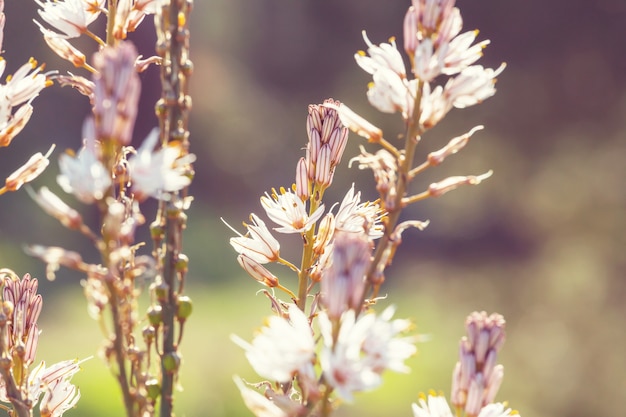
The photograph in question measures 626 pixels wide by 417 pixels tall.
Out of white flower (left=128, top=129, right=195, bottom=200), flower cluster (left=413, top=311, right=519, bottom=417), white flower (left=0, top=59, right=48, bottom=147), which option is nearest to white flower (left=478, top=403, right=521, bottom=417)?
flower cluster (left=413, top=311, right=519, bottom=417)

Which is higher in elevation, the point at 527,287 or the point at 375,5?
the point at 375,5

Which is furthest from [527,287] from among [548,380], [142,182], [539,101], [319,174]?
[142,182]

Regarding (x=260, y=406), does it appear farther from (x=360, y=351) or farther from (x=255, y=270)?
(x=255, y=270)

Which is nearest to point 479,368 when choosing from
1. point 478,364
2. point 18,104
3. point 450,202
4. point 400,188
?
point 478,364

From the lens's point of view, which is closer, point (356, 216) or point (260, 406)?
point (260, 406)

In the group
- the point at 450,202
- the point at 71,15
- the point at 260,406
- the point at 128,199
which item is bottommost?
the point at 260,406

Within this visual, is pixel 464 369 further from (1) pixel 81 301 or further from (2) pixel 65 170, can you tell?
(1) pixel 81 301
